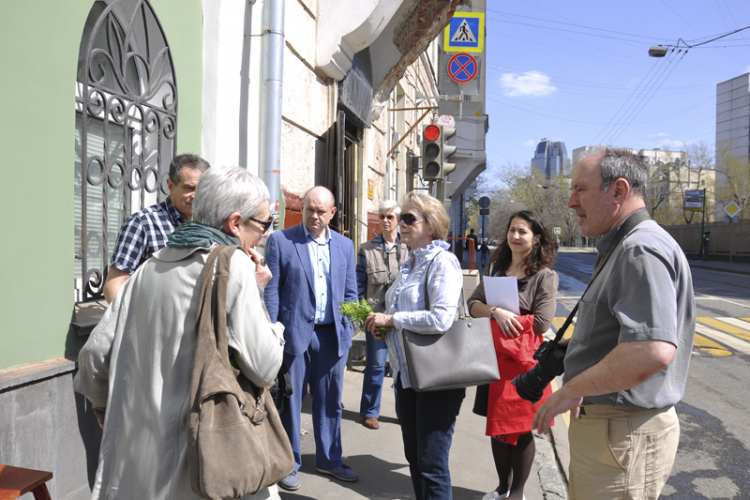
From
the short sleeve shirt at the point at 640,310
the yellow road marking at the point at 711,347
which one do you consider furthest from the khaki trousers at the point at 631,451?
the yellow road marking at the point at 711,347

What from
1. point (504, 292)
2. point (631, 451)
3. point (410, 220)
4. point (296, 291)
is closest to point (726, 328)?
point (504, 292)

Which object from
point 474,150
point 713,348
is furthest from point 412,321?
point 474,150

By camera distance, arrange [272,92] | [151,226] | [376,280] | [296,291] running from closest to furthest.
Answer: [151,226]
[296,291]
[376,280]
[272,92]

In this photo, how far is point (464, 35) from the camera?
13.4 m

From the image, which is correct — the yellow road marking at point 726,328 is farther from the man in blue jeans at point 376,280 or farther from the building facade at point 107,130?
the building facade at point 107,130

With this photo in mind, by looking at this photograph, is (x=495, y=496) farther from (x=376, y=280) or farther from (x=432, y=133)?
(x=432, y=133)

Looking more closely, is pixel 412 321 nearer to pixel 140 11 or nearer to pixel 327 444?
pixel 327 444

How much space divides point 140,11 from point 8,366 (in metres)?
2.54

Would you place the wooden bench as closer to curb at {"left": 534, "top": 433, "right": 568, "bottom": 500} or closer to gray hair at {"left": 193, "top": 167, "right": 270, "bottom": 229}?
gray hair at {"left": 193, "top": 167, "right": 270, "bottom": 229}

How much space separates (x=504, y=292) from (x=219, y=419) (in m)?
2.11

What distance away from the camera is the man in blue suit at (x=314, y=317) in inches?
145

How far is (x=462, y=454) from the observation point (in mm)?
4195

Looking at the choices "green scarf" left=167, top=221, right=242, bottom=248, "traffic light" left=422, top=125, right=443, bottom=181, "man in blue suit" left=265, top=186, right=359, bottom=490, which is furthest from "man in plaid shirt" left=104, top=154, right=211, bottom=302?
"traffic light" left=422, top=125, right=443, bottom=181

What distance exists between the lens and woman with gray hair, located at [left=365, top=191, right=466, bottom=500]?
2656mm
